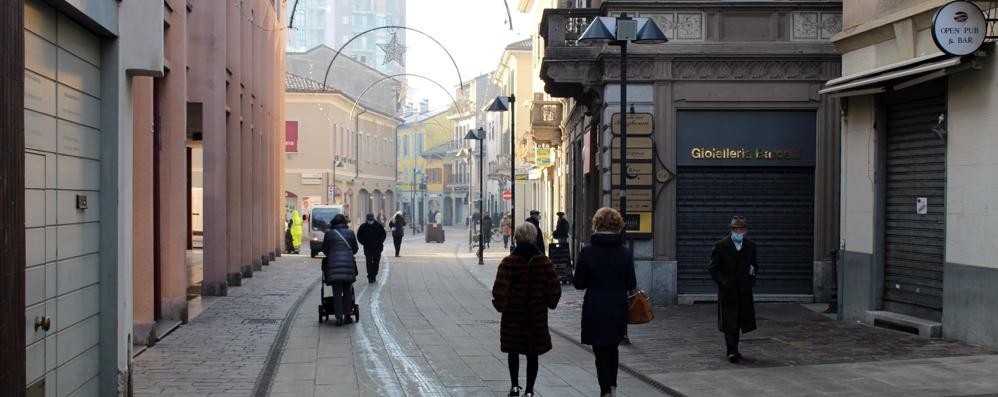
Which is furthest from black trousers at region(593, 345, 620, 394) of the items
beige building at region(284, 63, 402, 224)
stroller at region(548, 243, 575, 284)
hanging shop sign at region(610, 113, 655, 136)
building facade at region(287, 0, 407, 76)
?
building facade at region(287, 0, 407, 76)

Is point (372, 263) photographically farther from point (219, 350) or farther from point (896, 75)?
point (896, 75)

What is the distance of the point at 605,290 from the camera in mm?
9445

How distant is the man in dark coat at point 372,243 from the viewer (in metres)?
28.2

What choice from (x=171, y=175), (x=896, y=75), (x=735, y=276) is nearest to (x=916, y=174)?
(x=896, y=75)

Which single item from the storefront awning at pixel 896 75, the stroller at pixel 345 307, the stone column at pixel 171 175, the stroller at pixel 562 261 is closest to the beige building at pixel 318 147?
the stroller at pixel 562 261

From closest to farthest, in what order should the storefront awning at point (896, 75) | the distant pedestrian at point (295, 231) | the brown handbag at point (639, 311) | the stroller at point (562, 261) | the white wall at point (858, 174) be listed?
the brown handbag at point (639, 311) < the storefront awning at point (896, 75) < the white wall at point (858, 174) < the stroller at point (562, 261) < the distant pedestrian at point (295, 231)

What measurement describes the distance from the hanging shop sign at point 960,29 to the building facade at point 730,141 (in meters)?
7.36

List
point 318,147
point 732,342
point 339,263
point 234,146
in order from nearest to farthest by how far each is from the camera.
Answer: point 732,342, point 339,263, point 234,146, point 318,147

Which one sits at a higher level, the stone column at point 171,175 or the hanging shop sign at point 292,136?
the hanging shop sign at point 292,136

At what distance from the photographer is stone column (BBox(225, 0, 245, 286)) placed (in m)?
24.6

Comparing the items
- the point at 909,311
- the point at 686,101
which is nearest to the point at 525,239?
the point at 909,311

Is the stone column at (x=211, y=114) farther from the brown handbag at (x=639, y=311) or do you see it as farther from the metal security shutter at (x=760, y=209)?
the brown handbag at (x=639, y=311)

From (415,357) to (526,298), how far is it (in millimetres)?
3875

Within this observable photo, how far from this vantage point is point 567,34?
71.4 ft
